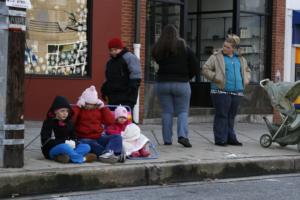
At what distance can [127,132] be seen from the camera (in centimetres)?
784

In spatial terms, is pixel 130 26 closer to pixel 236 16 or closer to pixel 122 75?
pixel 236 16

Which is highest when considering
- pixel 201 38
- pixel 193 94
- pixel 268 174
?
pixel 201 38

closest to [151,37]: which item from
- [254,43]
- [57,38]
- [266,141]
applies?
[57,38]

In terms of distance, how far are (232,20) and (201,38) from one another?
3.34 feet

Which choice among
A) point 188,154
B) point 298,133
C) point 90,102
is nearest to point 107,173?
point 90,102

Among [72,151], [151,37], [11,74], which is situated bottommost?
[72,151]

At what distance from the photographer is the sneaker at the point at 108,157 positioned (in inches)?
292

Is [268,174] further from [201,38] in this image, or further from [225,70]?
[201,38]

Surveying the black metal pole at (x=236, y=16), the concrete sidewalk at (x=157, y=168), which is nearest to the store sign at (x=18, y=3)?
the concrete sidewalk at (x=157, y=168)

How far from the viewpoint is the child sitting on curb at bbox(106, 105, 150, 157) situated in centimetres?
782

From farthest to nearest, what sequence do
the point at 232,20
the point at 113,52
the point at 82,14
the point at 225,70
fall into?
the point at 232,20, the point at 82,14, the point at 225,70, the point at 113,52

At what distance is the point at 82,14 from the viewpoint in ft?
37.8

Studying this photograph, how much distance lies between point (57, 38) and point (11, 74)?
15.5ft

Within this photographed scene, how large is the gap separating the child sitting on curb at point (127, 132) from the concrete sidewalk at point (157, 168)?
0.25m
